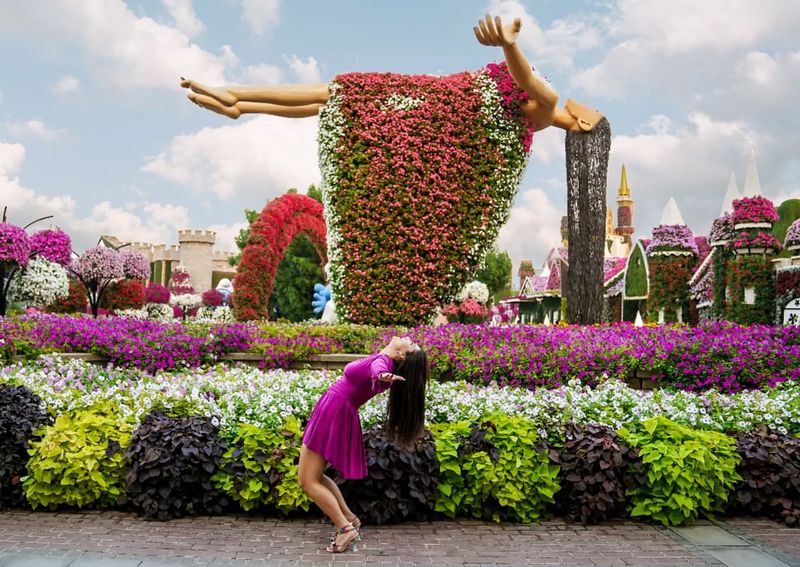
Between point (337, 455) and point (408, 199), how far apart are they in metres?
6.41

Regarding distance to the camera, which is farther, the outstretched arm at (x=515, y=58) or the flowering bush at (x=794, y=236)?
the flowering bush at (x=794, y=236)

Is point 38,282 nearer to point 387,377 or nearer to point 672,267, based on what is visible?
point 387,377

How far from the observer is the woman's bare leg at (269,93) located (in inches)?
408

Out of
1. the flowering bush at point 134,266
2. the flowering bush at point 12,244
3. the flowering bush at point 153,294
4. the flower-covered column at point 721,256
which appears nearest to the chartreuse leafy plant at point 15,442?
the flowering bush at point 12,244

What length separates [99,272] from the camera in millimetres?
18047

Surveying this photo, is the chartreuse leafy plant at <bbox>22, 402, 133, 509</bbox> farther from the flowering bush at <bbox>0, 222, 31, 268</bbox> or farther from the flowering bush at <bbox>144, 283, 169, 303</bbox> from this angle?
the flowering bush at <bbox>144, 283, 169, 303</bbox>

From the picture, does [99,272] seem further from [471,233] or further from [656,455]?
[656,455]

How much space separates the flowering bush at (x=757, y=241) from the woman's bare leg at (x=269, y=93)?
1005 cm

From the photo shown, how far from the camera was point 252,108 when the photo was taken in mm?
10516

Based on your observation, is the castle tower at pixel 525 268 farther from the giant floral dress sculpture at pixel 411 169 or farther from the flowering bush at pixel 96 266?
the giant floral dress sculpture at pixel 411 169

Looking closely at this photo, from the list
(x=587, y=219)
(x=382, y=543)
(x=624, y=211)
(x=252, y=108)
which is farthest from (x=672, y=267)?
(x=624, y=211)

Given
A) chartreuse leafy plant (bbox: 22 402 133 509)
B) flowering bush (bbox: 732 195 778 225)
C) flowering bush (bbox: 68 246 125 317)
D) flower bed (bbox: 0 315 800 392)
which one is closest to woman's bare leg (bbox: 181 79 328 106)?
flower bed (bbox: 0 315 800 392)

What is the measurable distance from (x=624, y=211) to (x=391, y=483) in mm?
62758

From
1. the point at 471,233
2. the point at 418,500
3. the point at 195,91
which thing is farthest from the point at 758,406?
the point at 195,91
